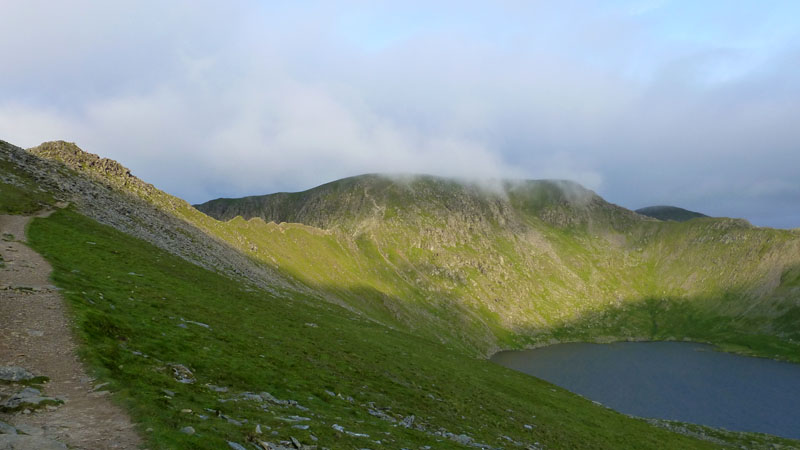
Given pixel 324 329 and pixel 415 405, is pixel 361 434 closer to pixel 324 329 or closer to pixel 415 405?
pixel 415 405

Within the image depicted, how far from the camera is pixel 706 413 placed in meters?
125

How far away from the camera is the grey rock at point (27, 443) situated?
10906 mm

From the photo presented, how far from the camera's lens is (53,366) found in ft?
58.5

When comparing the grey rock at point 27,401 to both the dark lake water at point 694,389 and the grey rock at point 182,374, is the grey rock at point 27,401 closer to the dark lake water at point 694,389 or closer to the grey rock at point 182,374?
the grey rock at point 182,374

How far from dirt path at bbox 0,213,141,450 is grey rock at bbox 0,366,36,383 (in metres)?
0.52

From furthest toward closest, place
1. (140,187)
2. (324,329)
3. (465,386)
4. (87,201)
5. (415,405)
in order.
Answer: (140,187)
(87,201)
(324,329)
(465,386)
(415,405)

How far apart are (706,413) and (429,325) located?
360 ft

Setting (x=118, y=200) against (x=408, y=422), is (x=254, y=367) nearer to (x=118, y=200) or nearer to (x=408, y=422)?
(x=408, y=422)

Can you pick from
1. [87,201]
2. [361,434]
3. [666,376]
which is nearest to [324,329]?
[361,434]

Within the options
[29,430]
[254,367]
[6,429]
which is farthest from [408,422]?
[6,429]

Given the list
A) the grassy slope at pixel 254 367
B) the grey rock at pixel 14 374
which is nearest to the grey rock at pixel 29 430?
the grassy slope at pixel 254 367

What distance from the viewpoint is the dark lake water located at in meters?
122

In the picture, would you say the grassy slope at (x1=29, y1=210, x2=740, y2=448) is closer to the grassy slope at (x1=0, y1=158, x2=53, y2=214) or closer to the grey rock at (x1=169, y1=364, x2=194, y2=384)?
the grey rock at (x1=169, y1=364, x2=194, y2=384)

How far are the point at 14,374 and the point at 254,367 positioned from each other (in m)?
14.6
